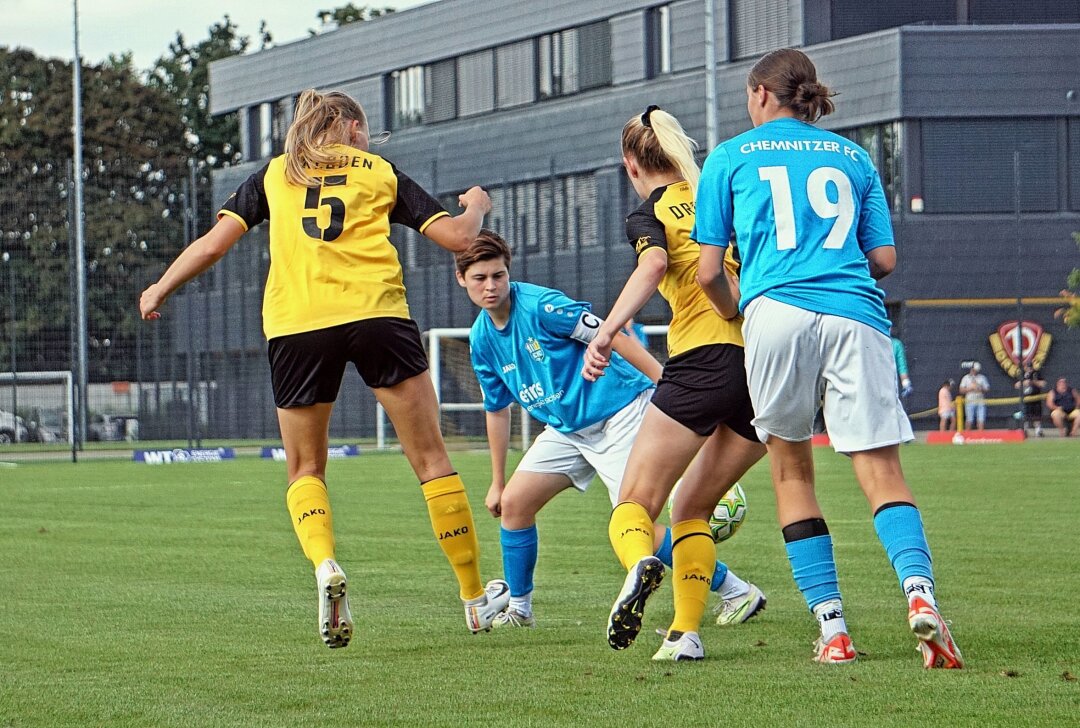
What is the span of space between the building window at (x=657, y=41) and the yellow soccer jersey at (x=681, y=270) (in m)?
35.4

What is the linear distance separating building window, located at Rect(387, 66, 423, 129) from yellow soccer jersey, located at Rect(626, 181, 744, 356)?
139ft

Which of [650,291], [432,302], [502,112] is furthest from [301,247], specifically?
[502,112]

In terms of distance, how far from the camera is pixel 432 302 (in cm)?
3306

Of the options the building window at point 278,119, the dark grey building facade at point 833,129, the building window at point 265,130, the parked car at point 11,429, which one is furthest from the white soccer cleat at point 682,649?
the building window at point 265,130

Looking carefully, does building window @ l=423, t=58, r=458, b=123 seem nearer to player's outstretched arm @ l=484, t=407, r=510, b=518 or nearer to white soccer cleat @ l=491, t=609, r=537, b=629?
player's outstretched arm @ l=484, t=407, r=510, b=518

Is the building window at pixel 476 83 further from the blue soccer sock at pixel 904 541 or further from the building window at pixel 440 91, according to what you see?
the blue soccer sock at pixel 904 541

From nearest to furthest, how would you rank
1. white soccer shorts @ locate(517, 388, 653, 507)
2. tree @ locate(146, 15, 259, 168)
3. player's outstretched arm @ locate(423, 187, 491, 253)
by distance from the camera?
player's outstretched arm @ locate(423, 187, 491, 253)
white soccer shorts @ locate(517, 388, 653, 507)
tree @ locate(146, 15, 259, 168)

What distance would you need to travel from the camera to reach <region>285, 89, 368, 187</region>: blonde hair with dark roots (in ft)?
19.1

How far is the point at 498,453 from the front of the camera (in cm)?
700

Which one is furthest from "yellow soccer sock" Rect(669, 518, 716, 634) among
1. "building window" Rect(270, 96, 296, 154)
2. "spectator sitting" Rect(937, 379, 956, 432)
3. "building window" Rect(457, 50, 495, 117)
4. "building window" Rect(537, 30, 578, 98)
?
"building window" Rect(270, 96, 296, 154)

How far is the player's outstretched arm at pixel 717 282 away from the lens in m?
5.31

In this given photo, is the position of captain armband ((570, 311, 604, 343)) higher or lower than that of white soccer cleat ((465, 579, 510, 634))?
higher

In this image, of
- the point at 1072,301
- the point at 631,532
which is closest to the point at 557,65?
the point at 1072,301

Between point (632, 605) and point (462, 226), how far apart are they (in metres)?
1.71
